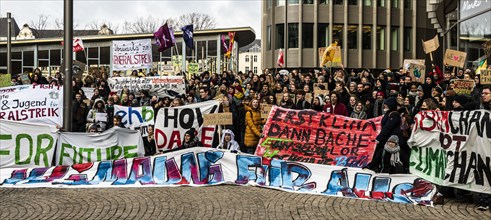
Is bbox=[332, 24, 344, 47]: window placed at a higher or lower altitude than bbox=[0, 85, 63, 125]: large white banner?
higher

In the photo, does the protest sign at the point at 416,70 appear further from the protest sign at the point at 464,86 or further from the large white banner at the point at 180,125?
the large white banner at the point at 180,125

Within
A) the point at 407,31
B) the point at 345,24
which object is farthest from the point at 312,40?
the point at 407,31

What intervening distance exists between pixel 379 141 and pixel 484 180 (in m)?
2.31

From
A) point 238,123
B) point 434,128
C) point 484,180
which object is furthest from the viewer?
point 238,123

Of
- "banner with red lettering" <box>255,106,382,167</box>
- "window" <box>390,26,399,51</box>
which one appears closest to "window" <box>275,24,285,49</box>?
"window" <box>390,26,399,51</box>

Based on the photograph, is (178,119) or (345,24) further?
(345,24)

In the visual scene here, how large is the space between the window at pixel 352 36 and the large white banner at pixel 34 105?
34994 millimetres

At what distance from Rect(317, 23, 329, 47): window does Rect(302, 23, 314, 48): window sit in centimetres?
56

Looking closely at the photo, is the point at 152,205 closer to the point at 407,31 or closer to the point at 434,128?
the point at 434,128

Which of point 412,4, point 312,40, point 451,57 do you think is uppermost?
point 412,4

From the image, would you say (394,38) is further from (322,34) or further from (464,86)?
(464,86)

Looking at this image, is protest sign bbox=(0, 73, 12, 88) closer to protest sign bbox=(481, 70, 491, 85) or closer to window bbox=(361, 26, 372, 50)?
protest sign bbox=(481, 70, 491, 85)

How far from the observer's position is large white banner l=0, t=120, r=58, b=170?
11352mm

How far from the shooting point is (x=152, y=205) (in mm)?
8688
